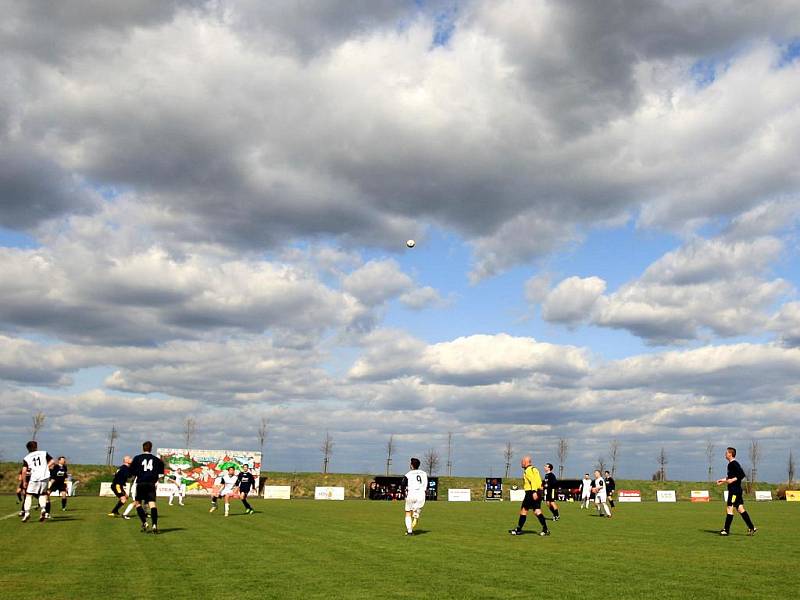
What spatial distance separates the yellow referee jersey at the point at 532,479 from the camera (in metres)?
22.4

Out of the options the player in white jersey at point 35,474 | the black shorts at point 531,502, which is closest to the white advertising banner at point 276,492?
the player in white jersey at point 35,474

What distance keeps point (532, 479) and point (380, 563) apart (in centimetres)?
900

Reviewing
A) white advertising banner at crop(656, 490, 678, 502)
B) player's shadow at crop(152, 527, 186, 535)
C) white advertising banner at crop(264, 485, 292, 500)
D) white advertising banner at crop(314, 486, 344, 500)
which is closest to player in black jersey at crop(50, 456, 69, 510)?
player's shadow at crop(152, 527, 186, 535)

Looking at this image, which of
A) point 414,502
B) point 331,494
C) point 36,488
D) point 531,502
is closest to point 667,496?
point 331,494

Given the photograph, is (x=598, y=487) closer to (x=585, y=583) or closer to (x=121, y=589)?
(x=585, y=583)

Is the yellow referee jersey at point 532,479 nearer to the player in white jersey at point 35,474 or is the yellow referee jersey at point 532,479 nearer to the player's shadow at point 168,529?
the player's shadow at point 168,529

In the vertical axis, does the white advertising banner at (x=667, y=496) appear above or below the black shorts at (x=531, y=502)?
below

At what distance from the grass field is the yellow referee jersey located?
1602 mm

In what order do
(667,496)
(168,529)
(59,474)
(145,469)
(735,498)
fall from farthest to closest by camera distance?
(667,496)
(59,474)
(168,529)
(735,498)
(145,469)

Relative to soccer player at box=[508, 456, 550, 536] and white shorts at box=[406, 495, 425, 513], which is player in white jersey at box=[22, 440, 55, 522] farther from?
soccer player at box=[508, 456, 550, 536]

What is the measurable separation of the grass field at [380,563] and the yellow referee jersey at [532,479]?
160cm

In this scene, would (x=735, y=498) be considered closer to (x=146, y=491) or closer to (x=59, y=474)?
(x=146, y=491)

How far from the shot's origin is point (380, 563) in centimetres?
1477

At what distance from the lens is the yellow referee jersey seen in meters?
22.4
